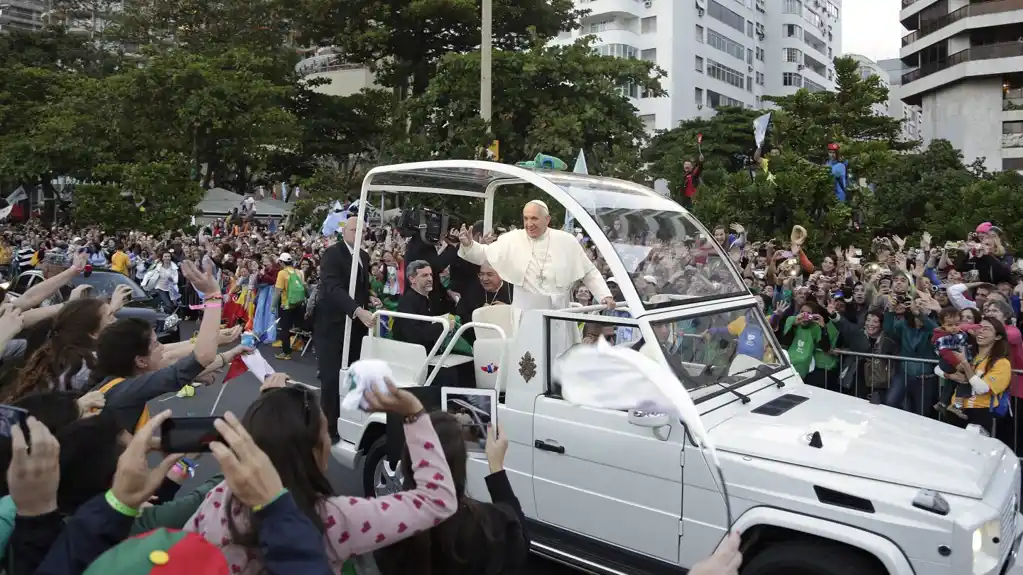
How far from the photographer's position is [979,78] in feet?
142

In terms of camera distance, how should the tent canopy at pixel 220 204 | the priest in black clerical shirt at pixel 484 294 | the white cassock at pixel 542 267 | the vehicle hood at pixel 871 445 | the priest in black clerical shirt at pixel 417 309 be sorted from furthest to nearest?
the tent canopy at pixel 220 204
the priest in black clerical shirt at pixel 484 294
the priest in black clerical shirt at pixel 417 309
the white cassock at pixel 542 267
the vehicle hood at pixel 871 445

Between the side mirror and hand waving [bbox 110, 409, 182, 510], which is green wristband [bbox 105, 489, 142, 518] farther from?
the side mirror

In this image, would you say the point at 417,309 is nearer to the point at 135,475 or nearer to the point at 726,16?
the point at 135,475

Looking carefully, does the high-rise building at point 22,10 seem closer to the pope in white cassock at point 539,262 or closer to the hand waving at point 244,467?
the pope in white cassock at point 539,262

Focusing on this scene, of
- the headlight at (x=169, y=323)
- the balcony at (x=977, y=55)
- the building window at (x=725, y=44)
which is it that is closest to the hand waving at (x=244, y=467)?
the headlight at (x=169, y=323)

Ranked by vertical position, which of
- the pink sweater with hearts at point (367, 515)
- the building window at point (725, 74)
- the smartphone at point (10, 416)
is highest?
the building window at point (725, 74)

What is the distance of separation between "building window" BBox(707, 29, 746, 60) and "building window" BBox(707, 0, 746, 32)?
3.79ft

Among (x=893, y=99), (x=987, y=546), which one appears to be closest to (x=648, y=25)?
(x=893, y=99)

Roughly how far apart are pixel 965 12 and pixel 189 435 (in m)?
51.1

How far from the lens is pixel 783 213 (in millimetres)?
12125

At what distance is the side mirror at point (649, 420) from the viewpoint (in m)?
3.93

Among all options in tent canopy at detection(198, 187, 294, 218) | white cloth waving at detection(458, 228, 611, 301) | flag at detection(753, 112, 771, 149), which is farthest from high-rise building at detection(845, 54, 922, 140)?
white cloth waving at detection(458, 228, 611, 301)

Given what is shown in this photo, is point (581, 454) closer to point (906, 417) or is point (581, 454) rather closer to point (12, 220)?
point (906, 417)

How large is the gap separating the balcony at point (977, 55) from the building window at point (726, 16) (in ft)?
47.9
